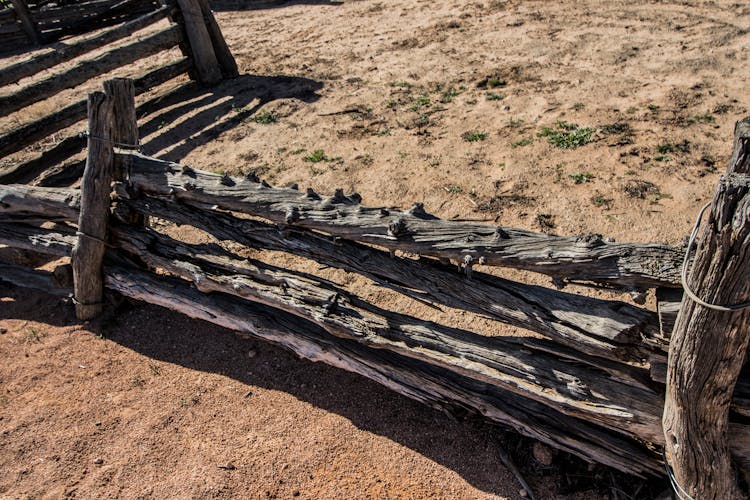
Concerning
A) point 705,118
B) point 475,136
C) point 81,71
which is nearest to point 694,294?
point 475,136

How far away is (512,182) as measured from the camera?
561 cm

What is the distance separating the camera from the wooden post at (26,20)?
36.7ft

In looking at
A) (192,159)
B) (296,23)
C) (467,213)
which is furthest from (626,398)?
(296,23)

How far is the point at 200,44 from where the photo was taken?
8.27m

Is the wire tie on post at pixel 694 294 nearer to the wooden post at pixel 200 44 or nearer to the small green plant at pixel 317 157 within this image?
the small green plant at pixel 317 157

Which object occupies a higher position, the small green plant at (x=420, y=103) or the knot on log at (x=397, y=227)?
the knot on log at (x=397, y=227)

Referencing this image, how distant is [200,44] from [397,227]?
6427 mm

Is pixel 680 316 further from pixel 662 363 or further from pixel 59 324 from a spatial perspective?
pixel 59 324

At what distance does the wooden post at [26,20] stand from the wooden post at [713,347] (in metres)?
12.9

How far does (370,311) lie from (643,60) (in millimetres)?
5852

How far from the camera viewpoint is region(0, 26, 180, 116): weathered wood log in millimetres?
6047

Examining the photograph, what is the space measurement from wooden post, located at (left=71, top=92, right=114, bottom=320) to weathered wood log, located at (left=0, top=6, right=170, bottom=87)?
3.03 m

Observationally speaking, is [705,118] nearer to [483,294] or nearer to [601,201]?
[601,201]

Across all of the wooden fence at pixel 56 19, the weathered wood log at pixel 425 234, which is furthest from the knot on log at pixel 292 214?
the wooden fence at pixel 56 19
